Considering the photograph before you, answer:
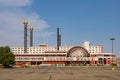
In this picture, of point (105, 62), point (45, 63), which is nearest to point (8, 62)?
point (45, 63)

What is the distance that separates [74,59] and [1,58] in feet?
294

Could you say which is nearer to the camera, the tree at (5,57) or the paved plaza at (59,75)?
the paved plaza at (59,75)

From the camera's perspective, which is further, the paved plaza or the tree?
the tree

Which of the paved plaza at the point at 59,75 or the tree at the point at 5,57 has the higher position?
the tree at the point at 5,57

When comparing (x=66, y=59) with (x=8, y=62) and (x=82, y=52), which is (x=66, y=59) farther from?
(x=8, y=62)

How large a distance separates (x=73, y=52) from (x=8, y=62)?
91.4m

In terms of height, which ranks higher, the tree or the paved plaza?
the tree

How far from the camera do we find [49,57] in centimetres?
19500

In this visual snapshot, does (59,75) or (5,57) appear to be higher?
(5,57)

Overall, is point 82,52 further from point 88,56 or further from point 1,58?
point 1,58

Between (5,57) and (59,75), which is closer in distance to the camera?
(59,75)

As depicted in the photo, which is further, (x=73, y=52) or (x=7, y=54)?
(x=73, y=52)

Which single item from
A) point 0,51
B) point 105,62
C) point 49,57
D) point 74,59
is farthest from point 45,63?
point 0,51

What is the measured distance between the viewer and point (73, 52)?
648 ft
